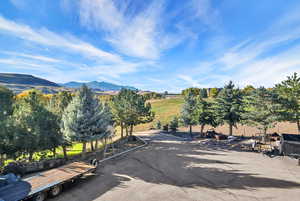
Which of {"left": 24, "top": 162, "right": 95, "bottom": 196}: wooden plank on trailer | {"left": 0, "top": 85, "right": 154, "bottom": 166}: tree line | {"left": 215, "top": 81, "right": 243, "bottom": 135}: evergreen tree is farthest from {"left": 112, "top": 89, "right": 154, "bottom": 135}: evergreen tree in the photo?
{"left": 215, "top": 81, "right": 243, "bottom": 135}: evergreen tree

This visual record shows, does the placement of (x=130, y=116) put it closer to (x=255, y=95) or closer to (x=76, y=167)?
(x=76, y=167)

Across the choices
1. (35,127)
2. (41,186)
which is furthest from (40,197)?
(35,127)

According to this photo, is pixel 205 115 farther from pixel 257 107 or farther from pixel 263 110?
pixel 263 110

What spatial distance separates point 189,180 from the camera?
10.5 m

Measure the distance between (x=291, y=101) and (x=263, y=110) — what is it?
408 centimetres

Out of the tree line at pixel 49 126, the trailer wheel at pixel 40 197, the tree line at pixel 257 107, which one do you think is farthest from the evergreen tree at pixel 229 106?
the trailer wheel at pixel 40 197

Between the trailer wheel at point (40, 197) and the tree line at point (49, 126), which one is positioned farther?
the tree line at point (49, 126)

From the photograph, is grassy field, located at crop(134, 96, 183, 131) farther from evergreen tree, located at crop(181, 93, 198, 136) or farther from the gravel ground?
the gravel ground

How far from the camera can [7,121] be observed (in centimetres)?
1223

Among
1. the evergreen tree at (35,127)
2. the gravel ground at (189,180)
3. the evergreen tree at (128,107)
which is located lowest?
the gravel ground at (189,180)

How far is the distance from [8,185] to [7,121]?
6.47 metres

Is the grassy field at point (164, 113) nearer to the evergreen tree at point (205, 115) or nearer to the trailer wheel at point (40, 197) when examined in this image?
the evergreen tree at point (205, 115)

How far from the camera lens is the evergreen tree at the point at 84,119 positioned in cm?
1335

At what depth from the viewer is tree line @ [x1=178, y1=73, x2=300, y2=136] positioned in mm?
21578
